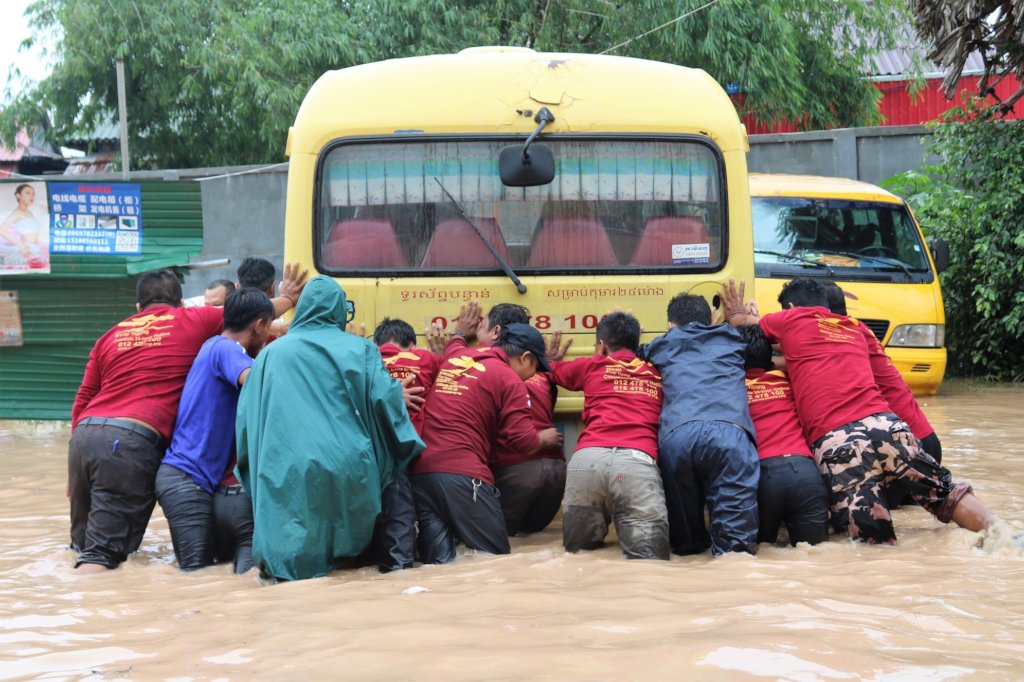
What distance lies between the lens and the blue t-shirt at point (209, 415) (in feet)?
19.7

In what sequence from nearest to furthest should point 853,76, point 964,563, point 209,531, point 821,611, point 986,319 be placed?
point 821,611, point 964,563, point 209,531, point 986,319, point 853,76

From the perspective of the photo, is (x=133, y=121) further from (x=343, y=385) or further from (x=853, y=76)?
(x=343, y=385)

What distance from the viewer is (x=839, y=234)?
1183cm

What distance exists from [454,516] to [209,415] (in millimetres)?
1324

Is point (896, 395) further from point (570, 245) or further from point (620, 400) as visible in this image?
point (570, 245)

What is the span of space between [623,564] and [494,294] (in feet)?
5.62

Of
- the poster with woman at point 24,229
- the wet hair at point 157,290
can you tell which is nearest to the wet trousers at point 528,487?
the wet hair at point 157,290

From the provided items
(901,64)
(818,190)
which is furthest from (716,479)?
(901,64)

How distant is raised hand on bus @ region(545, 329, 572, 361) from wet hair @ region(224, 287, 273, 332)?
1530mm

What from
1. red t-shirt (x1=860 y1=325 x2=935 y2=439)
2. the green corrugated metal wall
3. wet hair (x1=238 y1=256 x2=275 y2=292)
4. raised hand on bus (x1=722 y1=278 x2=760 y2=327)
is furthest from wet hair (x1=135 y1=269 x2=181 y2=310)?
the green corrugated metal wall

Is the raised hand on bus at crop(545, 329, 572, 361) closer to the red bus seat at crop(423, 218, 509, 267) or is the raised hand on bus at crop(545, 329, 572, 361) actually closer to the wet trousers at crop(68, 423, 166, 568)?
the red bus seat at crop(423, 218, 509, 267)

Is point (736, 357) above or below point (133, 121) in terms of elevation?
below

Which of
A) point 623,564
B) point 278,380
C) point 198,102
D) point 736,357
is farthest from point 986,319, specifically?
point 198,102

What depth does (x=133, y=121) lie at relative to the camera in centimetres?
2170
